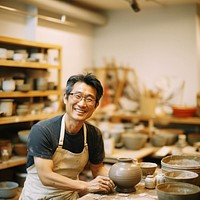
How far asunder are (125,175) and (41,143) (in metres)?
0.69

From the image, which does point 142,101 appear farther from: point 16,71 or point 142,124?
point 16,71

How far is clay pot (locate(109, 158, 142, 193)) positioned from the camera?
2559 mm

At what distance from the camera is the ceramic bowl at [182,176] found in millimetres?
2422

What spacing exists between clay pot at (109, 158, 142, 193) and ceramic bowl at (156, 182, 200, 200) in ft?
0.91

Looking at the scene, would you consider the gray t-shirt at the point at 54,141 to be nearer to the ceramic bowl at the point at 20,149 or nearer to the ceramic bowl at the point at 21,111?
the ceramic bowl at the point at 20,149

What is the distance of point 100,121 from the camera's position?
5773 mm

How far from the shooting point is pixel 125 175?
101 inches

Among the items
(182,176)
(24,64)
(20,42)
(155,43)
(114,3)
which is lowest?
(182,176)

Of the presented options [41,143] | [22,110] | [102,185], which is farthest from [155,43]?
[102,185]

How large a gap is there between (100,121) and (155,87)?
1.09m

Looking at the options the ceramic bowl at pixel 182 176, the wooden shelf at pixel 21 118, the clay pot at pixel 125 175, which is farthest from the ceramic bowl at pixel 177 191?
the wooden shelf at pixel 21 118

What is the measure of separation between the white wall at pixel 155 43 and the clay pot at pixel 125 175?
3.41 metres

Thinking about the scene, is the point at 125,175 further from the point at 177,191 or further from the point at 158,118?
the point at 158,118

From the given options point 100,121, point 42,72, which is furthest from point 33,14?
point 100,121
